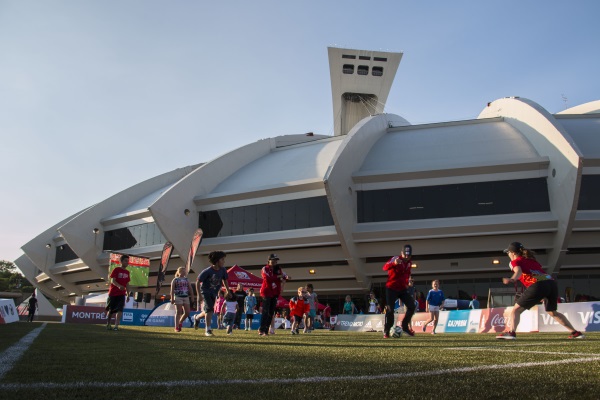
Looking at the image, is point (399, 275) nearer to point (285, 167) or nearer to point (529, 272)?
point (529, 272)

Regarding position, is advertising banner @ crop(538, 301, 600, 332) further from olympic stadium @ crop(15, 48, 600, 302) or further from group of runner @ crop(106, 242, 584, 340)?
olympic stadium @ crop(15, 48, 600, 302)

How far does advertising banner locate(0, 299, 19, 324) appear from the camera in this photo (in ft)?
56.7

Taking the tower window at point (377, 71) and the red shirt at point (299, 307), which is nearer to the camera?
the red shirt at point (299, 307)

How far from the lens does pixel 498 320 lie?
15344 millimetres

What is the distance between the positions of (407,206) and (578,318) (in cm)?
1649

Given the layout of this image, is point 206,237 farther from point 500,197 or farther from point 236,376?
point 236,376

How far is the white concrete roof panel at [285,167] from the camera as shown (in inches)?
1314

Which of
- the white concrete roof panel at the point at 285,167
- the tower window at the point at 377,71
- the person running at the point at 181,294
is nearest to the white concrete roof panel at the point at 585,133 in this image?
the white concrete roof panel at the point at 285,167

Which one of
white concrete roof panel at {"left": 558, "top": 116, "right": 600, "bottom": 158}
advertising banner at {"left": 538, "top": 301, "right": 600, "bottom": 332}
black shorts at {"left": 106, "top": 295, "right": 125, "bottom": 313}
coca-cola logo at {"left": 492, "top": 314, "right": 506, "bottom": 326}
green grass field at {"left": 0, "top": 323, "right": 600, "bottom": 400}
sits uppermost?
white concrete roof panel at {"left": 558, "top": 116, "right": 600, "bottom": 158}

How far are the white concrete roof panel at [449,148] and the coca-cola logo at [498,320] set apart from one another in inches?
565

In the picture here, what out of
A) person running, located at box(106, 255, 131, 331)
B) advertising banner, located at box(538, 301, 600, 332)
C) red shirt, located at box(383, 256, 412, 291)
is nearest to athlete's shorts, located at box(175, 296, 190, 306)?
person running, located at box(106, 255, 131, 331)

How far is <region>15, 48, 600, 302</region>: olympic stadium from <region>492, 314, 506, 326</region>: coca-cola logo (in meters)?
12.8

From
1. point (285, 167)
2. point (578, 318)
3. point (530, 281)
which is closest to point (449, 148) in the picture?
point (285, 167)

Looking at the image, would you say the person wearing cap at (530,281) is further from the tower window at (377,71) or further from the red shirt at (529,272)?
the tower window at (377,71)
